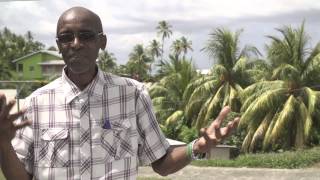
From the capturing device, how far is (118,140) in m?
2.58

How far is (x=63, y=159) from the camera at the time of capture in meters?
2.51

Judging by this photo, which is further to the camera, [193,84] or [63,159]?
[193,84]

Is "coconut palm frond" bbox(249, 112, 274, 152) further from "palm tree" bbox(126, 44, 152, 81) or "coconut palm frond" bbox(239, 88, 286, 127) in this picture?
"palm tree" bbox(126, 44, 152, 81)

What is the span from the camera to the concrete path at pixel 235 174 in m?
11.7

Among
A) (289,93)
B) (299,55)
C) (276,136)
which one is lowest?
(276,136)

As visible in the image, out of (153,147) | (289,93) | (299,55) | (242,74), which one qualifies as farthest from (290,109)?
(153,147)

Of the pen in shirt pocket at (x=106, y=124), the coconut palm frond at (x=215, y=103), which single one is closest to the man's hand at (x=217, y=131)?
the pen in shirt pocket at (x=106, y=124)

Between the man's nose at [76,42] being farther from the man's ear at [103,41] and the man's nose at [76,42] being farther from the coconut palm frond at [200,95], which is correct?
the coconut palm frond at [200,95]

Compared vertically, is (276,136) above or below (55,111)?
below

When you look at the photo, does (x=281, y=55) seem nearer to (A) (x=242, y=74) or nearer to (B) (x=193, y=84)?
(A) (x=242, y=74)

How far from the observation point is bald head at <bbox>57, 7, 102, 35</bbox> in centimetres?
255

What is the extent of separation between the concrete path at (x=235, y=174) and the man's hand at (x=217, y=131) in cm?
893

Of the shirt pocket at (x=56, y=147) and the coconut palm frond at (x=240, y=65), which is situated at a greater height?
the coconut palm frond at (x=240, y=65)

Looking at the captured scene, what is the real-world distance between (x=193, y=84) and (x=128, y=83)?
23303 millimetres
